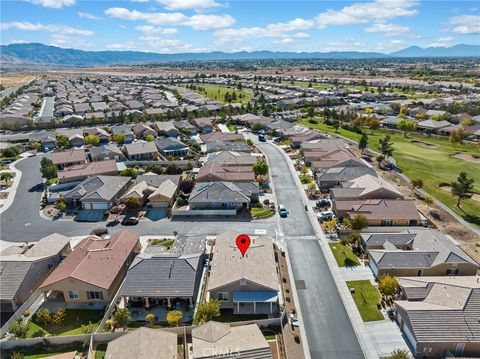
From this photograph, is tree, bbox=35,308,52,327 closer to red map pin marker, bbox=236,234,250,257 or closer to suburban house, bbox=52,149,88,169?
red map pin marker, bbox=236,234,250,257

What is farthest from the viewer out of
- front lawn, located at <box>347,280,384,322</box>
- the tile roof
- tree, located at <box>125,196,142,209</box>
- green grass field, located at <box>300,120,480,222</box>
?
green grass field, located at <box>300,120,480,222</box>

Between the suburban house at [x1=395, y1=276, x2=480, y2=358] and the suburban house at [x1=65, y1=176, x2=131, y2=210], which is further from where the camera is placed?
the suburban house at [x1=65, y1=176, x2=131, y2=210]

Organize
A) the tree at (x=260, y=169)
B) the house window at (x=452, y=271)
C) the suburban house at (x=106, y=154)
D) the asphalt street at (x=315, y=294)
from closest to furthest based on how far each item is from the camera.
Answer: the asphalt street at (x=315, y=294), the house window at (x=452, y=271), the tree at (x=260, y=169), the suburban house at (x=106, y=154)

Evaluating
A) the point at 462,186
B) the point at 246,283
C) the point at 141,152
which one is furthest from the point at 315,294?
the point at 141,152

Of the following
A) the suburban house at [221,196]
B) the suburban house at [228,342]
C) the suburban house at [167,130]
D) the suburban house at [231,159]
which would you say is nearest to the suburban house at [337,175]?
the suburban house at [221,196]

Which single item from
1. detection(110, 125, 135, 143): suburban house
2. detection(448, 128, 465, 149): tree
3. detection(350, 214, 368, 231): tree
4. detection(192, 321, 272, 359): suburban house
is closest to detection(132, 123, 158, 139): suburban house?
detection(110, 125, 135, 143): suburban house

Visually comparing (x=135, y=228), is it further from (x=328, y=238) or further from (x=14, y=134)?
(x=14, y=134)

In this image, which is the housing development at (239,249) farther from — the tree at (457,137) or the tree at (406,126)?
the tree at (406,126)
